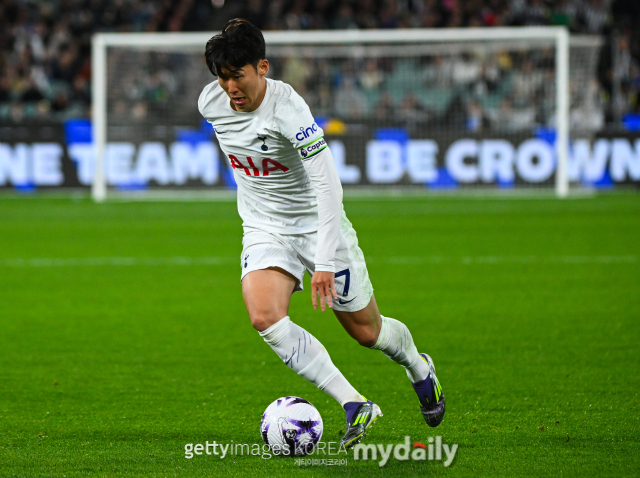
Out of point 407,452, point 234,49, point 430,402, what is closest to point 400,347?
point 430,402

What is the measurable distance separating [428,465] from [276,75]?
1527 cm

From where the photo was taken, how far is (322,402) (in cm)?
464

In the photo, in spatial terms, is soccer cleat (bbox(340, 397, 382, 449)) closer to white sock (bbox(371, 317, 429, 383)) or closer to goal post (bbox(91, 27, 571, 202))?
white sock (bbox(371, 317, 429, 383))

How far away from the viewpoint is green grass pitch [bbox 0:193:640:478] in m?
3.76

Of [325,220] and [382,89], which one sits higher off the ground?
[325,220]

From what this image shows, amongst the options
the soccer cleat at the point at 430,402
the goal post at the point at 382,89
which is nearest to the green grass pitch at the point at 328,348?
the soccer cleat at the point at 430,402

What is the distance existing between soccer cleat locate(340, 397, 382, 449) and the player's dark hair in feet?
4.58

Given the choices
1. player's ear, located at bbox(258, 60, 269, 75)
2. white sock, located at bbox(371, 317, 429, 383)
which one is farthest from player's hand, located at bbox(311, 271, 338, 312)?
player's ear, located at bbox(258, 60, 269, 75)

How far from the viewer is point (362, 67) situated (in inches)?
719

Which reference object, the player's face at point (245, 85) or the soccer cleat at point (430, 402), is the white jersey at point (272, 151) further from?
the soccer cleat at point (430, 402)

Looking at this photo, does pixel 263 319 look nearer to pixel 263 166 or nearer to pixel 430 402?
pixel 263 166

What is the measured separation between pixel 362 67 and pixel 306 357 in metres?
15.0

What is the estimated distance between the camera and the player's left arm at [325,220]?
365cm

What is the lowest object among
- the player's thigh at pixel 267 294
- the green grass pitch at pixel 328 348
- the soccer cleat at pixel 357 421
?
the green grass pitch at pixel 328 348
